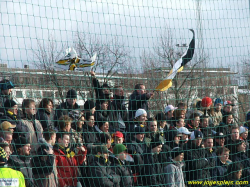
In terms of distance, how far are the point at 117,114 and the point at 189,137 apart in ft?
3.98

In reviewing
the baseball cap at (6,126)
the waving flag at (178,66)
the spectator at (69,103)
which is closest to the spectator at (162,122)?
the waving flag at (178,66)

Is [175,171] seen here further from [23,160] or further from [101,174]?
[23,160]

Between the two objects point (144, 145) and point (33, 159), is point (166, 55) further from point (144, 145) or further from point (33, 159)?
point (33, 159)

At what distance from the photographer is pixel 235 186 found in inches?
235

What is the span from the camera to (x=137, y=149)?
5.54 metres

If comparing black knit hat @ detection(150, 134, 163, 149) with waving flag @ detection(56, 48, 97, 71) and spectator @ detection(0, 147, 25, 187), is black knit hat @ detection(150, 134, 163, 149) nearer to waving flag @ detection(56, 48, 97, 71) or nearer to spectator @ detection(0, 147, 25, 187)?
waving flag @ detection(56, 48, 97, 71)

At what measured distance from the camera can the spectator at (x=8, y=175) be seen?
4.32 m

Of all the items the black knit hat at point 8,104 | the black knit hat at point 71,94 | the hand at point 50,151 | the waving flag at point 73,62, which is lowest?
the hand at point 50,151

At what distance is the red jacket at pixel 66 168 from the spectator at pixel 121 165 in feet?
1.64

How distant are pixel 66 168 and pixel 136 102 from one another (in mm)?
1749

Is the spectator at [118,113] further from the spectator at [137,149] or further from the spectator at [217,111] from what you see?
the spectator at [217,111]

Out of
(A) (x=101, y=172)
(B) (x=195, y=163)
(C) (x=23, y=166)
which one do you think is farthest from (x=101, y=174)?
(B) (x=195, y=163)

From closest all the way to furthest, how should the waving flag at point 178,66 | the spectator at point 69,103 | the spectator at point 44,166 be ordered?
1. the spectator at point 44,166
2. the spectator at point 69,103
3. the waving flag at point 178,66

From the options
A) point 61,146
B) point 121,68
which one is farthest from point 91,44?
point 61,146
